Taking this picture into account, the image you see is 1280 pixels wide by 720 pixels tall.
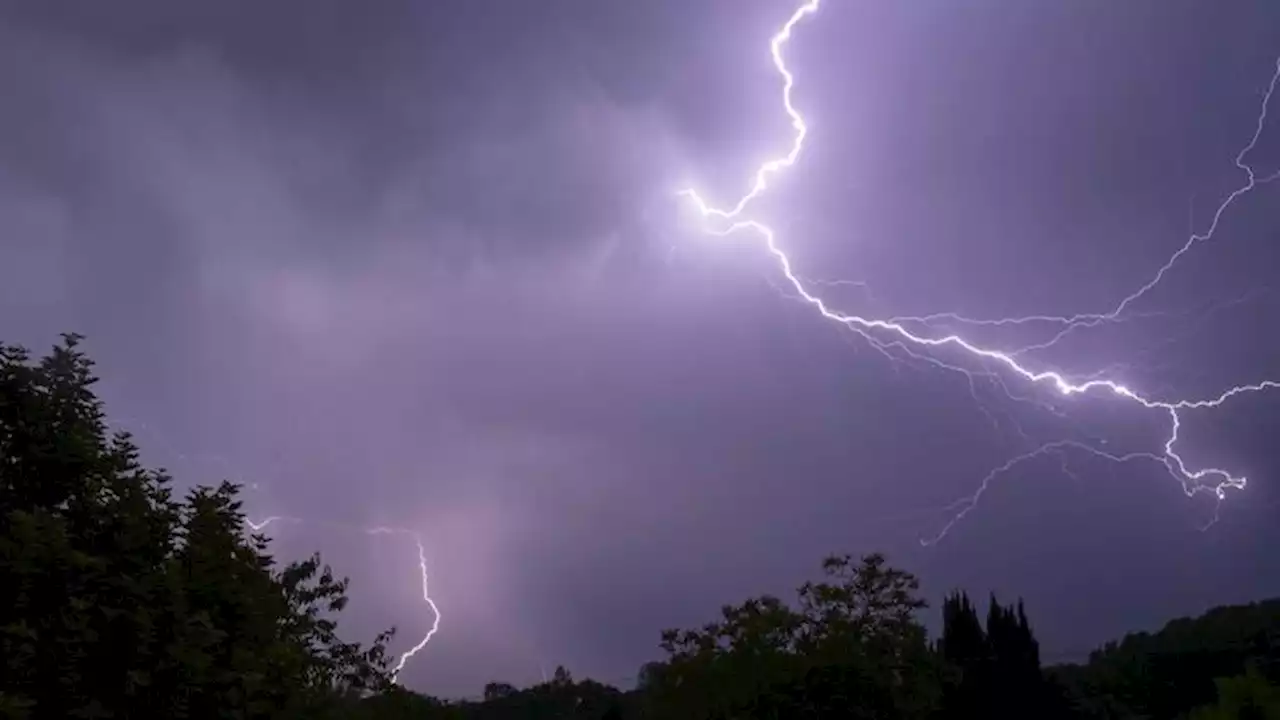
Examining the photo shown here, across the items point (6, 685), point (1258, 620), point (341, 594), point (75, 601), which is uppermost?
point (1258, 620)

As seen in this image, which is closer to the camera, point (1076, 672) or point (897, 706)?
point (897, 706)

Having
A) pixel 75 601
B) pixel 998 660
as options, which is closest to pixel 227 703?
pixel 75 601

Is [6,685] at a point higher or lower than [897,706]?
lower

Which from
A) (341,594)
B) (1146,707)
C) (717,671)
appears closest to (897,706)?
(717,671)

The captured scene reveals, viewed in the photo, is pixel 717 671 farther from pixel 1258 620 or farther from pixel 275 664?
pixel 1258 620

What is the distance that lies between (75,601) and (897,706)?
1639 centimetres

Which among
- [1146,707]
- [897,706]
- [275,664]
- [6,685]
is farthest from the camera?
[1146,707]

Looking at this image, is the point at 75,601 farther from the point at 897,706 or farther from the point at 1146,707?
the point at 1146,707

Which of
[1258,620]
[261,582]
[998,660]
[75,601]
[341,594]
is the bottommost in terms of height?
[75,601]

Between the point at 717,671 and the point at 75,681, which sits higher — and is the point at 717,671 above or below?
above

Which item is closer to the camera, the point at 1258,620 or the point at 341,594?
the point at 341,594

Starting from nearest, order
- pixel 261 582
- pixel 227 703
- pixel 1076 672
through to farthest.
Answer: pixel 227 703
pixel 261 582
pixel 1076 672

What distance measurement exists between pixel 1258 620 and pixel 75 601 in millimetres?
47958

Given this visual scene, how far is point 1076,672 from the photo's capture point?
4584 cm
